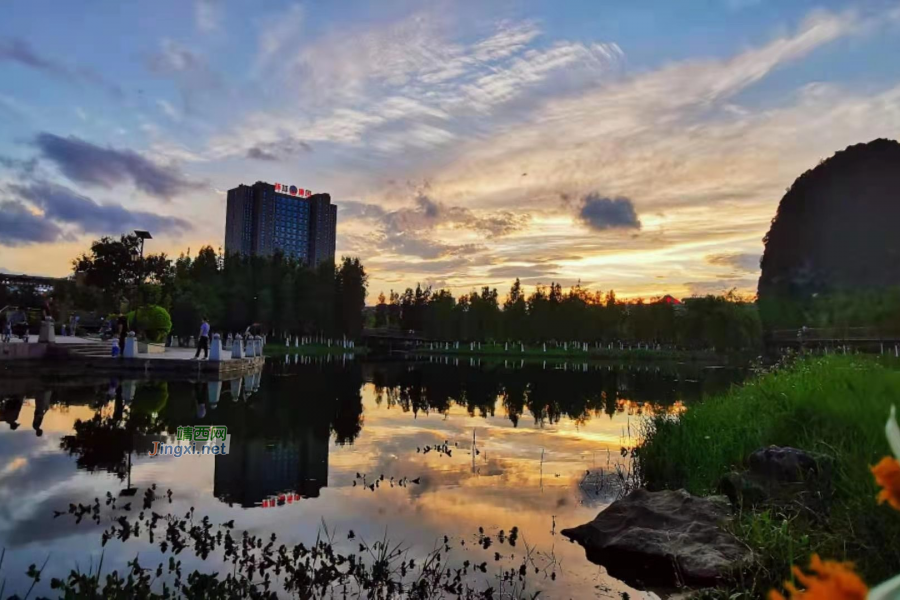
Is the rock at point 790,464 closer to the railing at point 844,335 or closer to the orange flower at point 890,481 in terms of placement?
the orange flower at point 890,481

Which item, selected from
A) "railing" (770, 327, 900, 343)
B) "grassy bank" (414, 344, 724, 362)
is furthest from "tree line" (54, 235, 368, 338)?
"railing" (770, 327, 900, 343)

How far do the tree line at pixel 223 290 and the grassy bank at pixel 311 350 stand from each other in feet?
7.74

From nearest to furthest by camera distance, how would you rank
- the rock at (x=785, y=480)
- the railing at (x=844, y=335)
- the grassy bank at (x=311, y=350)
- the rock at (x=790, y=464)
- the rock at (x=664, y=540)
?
the rock at (x=664, y=540) → the rock at (x=785, y=480) → the rock at (x=790, y=464) → the railing at (x=844, y=335) → the grassy bank at (x=311, y=350)

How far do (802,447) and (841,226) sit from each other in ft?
252

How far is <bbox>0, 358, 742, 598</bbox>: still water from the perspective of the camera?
21.8 ft

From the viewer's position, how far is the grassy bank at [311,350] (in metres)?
56.7

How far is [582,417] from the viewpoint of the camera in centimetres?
1811

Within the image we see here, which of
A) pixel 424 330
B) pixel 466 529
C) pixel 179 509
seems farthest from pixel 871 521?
pixel 424 330

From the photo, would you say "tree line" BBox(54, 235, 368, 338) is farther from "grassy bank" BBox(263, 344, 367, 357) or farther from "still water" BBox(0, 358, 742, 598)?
"still water" BBox(0, 358, 742, 598)

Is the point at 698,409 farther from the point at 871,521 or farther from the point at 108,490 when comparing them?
the point at 108,490

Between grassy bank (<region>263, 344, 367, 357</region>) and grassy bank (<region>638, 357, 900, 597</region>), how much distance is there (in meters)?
46.8

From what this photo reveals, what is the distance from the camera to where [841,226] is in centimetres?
7250

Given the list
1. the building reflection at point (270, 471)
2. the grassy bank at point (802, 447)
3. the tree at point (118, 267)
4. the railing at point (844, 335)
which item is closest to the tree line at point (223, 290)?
the tree at point (118, 267)

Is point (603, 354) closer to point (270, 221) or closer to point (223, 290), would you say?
point (223, 290)
